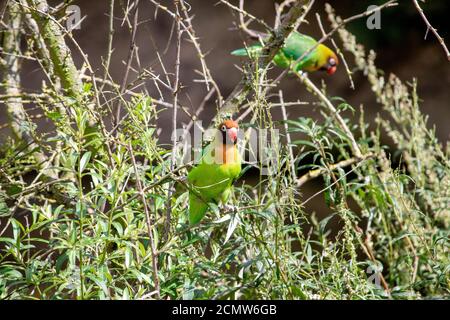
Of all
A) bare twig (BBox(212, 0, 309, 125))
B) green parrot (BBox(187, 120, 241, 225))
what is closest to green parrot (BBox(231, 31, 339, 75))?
bare twig (BBox(212, 0, 309, 125))

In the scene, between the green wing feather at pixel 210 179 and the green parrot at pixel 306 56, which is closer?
the green wing feather at pixel 210 179

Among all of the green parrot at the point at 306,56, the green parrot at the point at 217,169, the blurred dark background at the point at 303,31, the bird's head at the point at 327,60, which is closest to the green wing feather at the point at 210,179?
the green parrot at the point at 217,169

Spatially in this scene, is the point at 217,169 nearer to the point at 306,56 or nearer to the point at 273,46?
the point at 273,46

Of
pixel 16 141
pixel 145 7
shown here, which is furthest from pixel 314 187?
pixel 16 141

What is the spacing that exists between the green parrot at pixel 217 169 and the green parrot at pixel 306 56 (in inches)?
36.8

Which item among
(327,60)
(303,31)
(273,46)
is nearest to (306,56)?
(327,60)

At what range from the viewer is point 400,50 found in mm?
3557

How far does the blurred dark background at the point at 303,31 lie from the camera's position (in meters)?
3.35

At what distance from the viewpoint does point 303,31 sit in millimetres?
3557

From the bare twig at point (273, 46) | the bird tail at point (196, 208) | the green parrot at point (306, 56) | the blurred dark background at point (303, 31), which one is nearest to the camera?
the bird tail at point (196, 208)

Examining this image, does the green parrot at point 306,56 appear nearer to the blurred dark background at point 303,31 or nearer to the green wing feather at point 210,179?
the blurred dark background at point 303,31

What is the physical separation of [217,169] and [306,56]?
1096 millimetres
